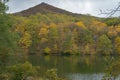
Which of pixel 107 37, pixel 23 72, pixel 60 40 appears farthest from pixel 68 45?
pixel 23 72

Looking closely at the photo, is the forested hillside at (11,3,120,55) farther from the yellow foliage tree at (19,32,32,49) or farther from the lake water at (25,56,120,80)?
the lake water at (25,56,120,80)

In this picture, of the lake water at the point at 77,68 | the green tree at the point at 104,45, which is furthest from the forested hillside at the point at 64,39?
the lake water at the point at 77,68

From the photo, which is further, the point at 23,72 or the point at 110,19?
the point at 23,72

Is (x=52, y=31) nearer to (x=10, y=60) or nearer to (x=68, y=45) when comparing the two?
(x=68, y=45)

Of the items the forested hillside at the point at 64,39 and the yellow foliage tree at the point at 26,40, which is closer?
the yellow foliage tree at the point at 26,40

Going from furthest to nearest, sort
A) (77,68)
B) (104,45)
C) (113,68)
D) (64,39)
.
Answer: (64,39), (104,45), (77,68), (113,68)

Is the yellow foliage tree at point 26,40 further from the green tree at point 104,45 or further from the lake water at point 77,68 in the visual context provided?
the lake water at point 77,68

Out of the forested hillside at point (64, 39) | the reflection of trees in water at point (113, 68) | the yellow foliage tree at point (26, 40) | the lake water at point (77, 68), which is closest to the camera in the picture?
the reflection of trees in water at point (113, 68)

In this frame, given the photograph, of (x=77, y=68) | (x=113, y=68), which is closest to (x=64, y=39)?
(x=77, y=68)

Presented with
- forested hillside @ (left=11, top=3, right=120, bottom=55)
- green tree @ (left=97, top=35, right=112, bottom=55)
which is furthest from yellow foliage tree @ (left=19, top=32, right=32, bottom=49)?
green tree @ (left=97, top=35, right=112, bottom=55)

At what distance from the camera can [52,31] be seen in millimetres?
90375

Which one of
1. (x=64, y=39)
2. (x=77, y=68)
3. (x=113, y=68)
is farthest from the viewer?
(x=64, y=39)

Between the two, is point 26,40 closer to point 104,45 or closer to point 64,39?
point 64,39

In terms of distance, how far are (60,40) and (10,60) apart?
68.0m
